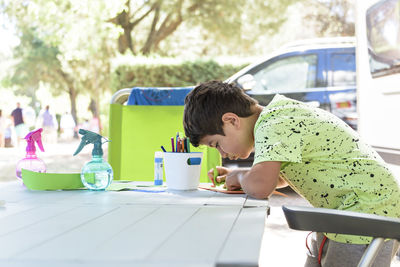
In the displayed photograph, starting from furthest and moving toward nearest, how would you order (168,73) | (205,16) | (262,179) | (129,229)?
(205,16), (168,73), (262,179), (129,229)

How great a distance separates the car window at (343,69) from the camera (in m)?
6.13

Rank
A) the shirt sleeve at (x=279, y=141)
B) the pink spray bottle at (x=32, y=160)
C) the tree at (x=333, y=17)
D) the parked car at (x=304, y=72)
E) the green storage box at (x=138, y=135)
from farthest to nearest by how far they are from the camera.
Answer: the tree at (x=333, y=17) → the parked car at (x=304, y=72) → the green storage box at (x=138, y=135) → the pink spray bottle at (x=32, y=160) → the shirt sleeve at (x=279, y=141)

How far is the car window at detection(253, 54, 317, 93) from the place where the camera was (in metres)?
6.16

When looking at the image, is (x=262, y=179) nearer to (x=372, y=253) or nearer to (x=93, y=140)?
(x=372, y=253)

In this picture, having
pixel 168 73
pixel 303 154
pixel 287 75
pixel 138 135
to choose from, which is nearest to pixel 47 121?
pixel 168 73

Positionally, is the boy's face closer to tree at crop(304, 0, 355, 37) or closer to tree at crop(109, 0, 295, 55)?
tree at crop(109, 0, 295, 55)

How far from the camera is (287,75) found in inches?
243

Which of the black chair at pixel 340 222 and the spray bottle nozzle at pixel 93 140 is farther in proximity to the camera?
the spray bottle nozzle at pixel 93 140

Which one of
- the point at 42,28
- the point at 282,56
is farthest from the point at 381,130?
the point at 42,28

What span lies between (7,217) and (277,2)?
13.8 m

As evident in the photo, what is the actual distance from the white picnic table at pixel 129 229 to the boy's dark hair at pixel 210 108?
0.80 ft

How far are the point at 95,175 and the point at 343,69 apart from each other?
511cm

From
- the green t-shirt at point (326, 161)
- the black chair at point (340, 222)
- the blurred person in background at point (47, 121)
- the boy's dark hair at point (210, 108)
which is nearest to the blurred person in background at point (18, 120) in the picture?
the blurred person in background at point (47, 121)

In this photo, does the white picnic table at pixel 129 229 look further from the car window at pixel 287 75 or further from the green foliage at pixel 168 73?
the green foliage at pixel 168 73
